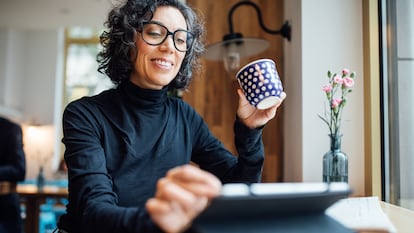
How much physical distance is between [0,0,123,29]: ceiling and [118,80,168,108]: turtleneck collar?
4.42m

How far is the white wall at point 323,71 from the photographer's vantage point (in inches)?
56.6

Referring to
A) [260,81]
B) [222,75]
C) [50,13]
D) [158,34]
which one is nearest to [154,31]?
[158,34]

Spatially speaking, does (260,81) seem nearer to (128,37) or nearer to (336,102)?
(128,37)

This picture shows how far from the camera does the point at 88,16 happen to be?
595cm

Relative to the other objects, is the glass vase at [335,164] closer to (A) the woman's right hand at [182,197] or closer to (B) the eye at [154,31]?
(B) the eye at [154,31]

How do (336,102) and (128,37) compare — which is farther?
(336,102)

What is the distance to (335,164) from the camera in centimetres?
129

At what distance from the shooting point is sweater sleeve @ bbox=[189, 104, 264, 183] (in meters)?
0.81

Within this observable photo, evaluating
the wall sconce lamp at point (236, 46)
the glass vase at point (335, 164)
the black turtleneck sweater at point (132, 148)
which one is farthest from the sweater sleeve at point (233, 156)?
the wall sconce lamp at point (236, 46)

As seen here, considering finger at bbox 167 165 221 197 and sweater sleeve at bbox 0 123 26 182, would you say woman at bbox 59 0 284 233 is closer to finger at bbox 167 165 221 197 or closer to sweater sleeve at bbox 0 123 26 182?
finger at bbox 167 165 221 197

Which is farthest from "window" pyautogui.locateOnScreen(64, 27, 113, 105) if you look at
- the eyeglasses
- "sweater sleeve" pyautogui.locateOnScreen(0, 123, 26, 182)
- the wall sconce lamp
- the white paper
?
the white paper

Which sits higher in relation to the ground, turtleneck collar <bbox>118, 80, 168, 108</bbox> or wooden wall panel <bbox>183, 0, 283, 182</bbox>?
wooden wall panel <bbox>183, 0, 283, 182</bbox>

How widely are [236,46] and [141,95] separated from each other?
98cm

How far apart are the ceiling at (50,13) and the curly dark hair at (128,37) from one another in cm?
427
